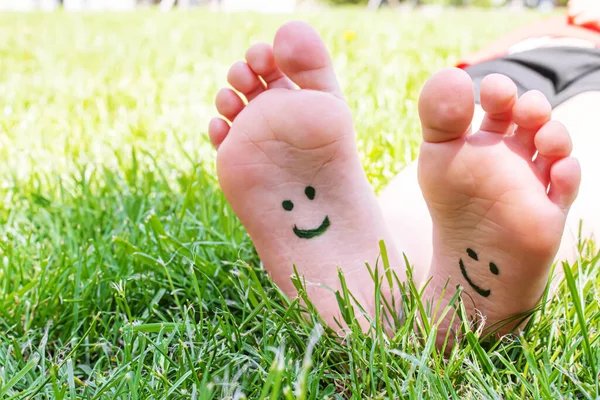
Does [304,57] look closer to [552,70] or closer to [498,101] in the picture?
[498,101]

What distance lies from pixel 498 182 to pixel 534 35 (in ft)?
3.24

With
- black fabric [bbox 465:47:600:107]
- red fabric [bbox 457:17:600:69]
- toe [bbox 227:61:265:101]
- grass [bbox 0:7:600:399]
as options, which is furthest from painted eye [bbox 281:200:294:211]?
red fabric [bbox 457:17:600:69]

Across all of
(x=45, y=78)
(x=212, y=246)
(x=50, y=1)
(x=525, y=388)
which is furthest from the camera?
(x=50, y=1)

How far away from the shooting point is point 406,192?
1.13m

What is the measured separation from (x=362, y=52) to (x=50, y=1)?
11203 mm

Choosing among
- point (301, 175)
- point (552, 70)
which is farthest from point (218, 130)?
point (552, 70)

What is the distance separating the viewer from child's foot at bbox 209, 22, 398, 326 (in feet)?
3.13

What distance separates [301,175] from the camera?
983 millimetres

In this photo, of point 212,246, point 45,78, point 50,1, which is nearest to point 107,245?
point 212,246

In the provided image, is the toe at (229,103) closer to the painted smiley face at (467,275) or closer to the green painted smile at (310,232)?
the green painted smile at (310,232)

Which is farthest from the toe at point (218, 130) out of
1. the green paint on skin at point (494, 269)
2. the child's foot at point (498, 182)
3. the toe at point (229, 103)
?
the green paint on skin at point (494, 269)

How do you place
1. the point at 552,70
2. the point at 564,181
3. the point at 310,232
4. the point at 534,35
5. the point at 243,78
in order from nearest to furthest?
the point at 564,181 → the point at 310,232 → the point at 243,78 → the point at 552,70 → the point at 534,35

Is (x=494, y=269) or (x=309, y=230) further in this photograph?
(x=309, y=230)

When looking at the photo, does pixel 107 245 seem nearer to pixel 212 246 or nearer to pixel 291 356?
pixel 212 246
